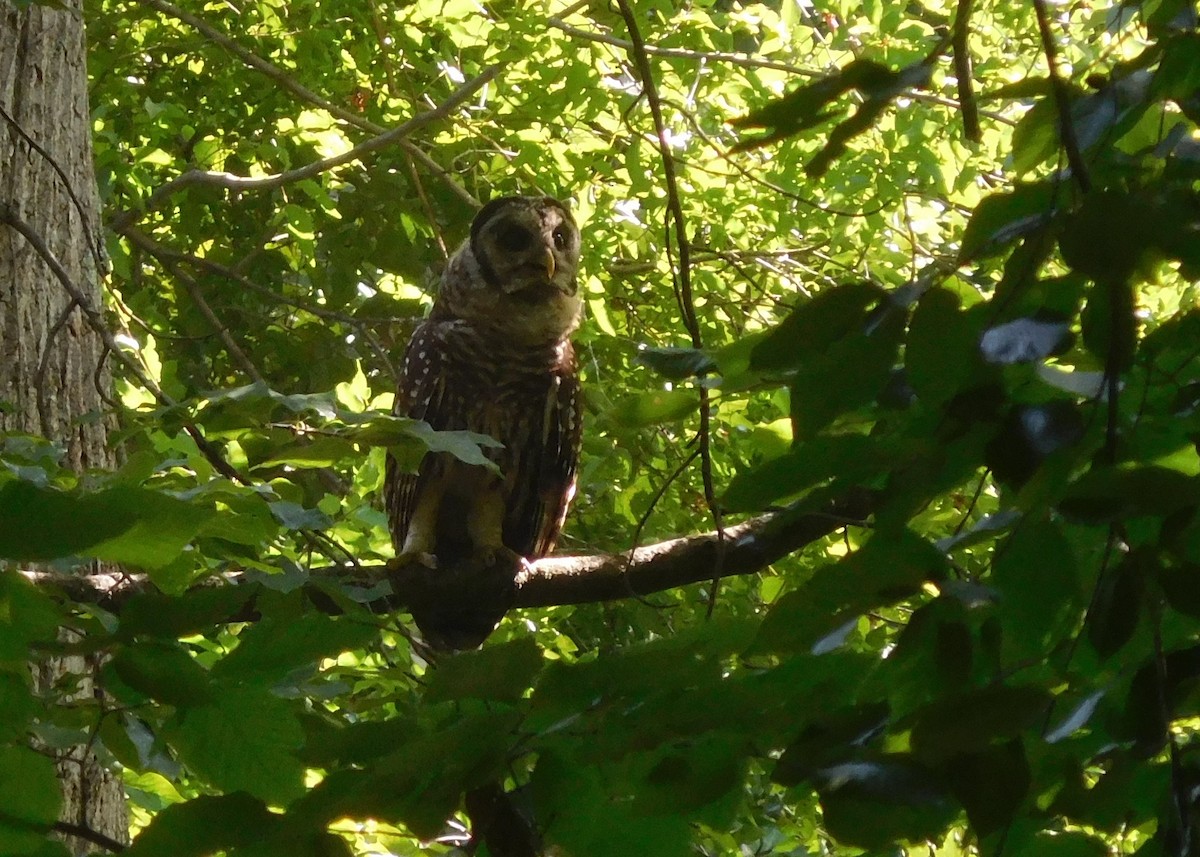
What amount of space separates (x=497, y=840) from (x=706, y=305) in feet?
12.5

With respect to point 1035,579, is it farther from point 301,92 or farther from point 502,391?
point 301,92

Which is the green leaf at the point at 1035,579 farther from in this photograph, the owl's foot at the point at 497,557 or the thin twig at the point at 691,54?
the thin twig at the point at 691,54

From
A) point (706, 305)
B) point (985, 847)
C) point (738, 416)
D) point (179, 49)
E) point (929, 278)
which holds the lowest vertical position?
point (985, 847)

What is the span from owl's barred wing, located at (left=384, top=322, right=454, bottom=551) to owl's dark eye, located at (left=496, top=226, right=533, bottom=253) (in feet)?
1.21

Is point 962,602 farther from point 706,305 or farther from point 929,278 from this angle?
point 706,305

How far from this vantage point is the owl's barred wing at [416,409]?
3.91m

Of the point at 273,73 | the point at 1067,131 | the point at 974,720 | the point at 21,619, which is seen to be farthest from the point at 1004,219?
the point at 273,73

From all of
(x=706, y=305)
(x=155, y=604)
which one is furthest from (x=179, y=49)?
(x=155, y=604)

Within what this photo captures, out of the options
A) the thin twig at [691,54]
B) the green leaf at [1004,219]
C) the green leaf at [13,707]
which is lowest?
the green leaf at [13,707]

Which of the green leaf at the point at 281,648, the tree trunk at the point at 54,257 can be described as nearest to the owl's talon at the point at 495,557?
the tree trunk at the point at 54,257

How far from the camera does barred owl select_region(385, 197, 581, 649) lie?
12.9 feet

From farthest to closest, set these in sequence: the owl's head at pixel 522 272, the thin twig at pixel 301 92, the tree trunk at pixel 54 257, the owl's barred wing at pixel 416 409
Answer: the thin twig at pixel 301 92
the owl's head at pixel 522 272
the owl's barred wing at pixel 416 409
the tree trunk at pixel 54 257

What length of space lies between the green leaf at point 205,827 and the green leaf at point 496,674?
0.17m

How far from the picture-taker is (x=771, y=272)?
4.78 m
